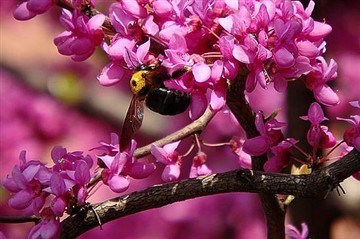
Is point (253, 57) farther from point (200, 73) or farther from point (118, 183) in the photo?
point (118, 183)

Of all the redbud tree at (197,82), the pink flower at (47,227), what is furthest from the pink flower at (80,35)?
the pink flower at (47,227)

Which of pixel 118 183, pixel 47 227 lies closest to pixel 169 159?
pixel 118 183

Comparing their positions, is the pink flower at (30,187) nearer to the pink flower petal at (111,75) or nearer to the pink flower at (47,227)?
the pink flower at (47,227)

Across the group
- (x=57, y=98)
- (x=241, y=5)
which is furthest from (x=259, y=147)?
(x=57, y=98)

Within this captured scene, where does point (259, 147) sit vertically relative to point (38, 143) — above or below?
above

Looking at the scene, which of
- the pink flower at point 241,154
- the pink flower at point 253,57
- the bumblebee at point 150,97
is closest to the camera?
the pink flower at point 253,57

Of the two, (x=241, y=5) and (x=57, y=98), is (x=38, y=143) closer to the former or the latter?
(x=57, y=98)
